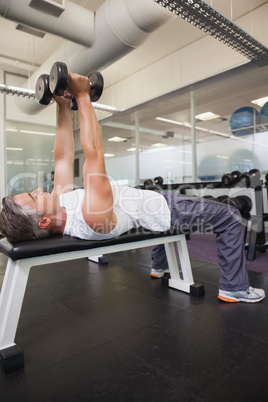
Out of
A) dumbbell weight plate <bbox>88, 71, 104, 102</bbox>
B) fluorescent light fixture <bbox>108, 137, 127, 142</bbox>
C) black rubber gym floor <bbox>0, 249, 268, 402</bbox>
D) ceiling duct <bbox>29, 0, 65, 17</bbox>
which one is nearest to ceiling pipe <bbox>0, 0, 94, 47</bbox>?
ceiling duct <bbox>29, 0, 65, 17</bbox>

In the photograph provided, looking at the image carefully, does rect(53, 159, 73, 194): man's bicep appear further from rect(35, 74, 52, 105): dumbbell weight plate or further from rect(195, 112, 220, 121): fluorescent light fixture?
rect(195, 112, 220, 121): fluorescent light fixture

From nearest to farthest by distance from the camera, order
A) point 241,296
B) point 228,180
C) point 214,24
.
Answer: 1. point 241,296
2. point 214,24
3. point 228,180

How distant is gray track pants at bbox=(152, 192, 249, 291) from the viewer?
1555mm

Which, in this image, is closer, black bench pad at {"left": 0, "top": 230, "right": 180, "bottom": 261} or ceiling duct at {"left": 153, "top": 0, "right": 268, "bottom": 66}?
black bench pad at {"left": 0, "top": 230, "right": 180, "bottom": 261}

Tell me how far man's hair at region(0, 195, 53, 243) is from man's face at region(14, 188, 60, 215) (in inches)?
0.7

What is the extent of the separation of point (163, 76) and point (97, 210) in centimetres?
443

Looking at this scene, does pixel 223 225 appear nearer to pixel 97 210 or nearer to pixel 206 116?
pixel 97 210

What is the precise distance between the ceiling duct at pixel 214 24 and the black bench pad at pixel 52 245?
6.27ft

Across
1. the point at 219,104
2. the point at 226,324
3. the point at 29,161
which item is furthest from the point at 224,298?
the point at 29,161

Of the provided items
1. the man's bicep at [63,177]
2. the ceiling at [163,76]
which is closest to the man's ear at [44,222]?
the man's bicep at [63,177]

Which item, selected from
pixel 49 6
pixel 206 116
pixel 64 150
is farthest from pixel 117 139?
pixel 64 150

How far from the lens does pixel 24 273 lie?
113cm

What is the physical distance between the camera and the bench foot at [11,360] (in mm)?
1020

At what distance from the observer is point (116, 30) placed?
2900 millimetres
